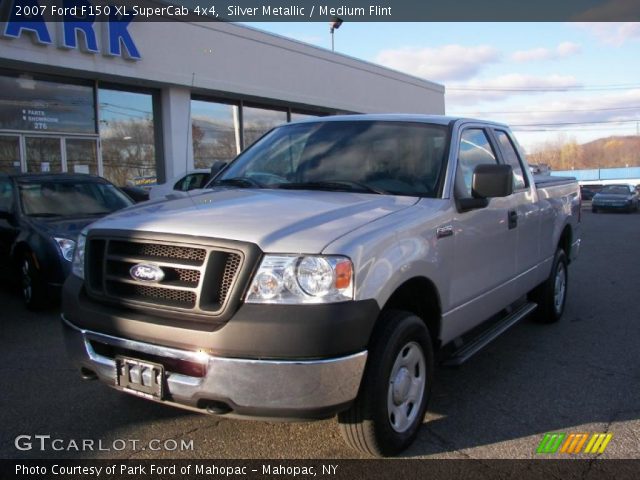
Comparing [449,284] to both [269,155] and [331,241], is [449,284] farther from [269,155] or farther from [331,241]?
[269,155]

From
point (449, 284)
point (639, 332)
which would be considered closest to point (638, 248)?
point (639, 332)

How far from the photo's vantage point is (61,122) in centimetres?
1432

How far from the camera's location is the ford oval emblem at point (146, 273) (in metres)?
2.88

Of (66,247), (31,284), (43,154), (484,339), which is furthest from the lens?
(43,154)

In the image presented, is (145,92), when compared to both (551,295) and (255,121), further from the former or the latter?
(551,295)

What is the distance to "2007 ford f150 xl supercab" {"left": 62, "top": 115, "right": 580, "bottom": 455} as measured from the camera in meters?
2.64

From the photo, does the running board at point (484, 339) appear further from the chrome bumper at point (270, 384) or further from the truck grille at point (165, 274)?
the truck grille at point (165, 274)

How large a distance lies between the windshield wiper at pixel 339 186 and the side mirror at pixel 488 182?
573 millimetres

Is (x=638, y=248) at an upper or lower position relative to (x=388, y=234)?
lower

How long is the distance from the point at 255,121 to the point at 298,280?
58.0 feet

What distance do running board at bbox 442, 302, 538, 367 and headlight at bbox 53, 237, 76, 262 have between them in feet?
13.9

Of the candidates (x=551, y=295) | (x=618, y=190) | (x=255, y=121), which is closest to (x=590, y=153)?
(x=618, y=190)

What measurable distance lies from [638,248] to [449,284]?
11.2 m

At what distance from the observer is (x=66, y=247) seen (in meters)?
6.15
